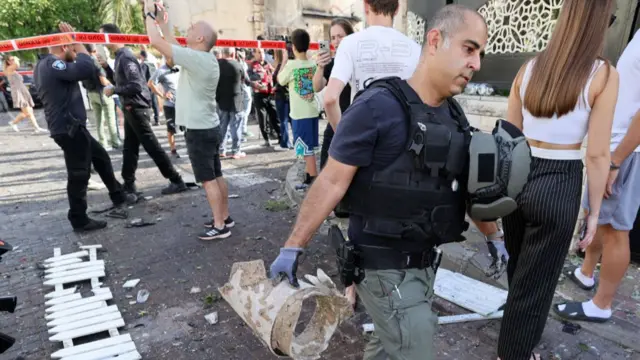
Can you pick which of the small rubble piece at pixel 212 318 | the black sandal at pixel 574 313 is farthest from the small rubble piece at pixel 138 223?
the black sandal at pixel 574 313

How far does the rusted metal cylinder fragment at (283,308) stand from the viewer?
1644 millimetres

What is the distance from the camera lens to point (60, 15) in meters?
24.6

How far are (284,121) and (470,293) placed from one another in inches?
230

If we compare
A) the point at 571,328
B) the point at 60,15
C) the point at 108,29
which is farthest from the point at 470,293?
the point at 60,15

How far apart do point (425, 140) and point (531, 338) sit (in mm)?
1430

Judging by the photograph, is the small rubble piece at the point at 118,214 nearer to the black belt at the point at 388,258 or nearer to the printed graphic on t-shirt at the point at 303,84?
the printed graphic on t-shirt at the point at 303,84

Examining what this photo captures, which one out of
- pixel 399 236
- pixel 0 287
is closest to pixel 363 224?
pixel 399 236

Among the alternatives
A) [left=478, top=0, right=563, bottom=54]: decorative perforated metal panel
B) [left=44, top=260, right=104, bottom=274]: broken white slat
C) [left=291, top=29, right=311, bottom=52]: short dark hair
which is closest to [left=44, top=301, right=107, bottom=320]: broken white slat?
[left=44, top=260, right=104, bottom=274]: broken white slat

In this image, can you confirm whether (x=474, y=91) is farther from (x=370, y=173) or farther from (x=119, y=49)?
(x=119, y=49)

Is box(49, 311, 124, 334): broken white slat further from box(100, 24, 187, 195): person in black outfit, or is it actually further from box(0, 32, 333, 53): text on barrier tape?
box(0, 32, 333, 53): text on barrier tape

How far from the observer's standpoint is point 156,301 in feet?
11.0

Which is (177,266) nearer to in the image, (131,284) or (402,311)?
(131,284)

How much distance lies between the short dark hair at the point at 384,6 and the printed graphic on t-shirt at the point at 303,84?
2.53 m

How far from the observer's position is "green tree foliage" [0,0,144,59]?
23.0 m
